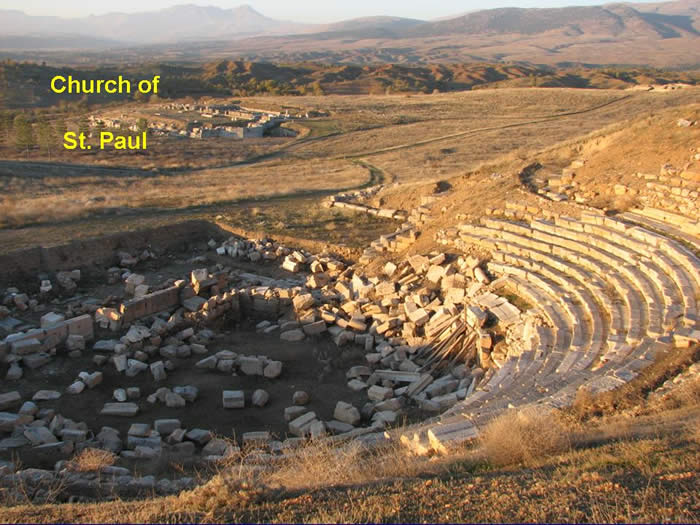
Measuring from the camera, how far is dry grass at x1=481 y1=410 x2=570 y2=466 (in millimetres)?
6234

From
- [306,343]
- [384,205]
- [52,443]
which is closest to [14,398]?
[52,443]

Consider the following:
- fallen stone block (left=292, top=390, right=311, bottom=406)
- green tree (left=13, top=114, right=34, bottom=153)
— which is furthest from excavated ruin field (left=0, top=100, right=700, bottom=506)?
green tree (left=13, top=114, right=34, bottom=153)

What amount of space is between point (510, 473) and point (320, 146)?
120ft

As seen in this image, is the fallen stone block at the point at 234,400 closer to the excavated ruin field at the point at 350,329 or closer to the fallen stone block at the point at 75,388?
the excavated ruin field at the point at 350,329

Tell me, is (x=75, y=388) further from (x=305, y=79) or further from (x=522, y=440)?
(x=305, y=79)

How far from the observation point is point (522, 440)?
6.30 meters

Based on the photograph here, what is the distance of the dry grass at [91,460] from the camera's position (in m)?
8.15

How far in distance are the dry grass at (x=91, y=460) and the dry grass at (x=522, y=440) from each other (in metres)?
5.00

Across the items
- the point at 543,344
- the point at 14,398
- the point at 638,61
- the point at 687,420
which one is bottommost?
the point at 14,398

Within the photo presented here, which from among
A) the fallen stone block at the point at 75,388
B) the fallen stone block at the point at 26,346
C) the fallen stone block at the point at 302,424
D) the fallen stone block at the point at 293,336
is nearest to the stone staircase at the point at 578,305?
the fallen stone block at the point at 302,424

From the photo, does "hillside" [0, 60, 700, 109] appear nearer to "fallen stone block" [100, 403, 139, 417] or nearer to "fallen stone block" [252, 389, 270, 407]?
"fallen stone block" [100, 403, 139, 417]

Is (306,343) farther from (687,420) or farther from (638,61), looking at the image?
(638,61)

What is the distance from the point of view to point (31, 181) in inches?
1104

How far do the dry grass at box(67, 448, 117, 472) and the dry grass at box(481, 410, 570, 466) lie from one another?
197 inches
